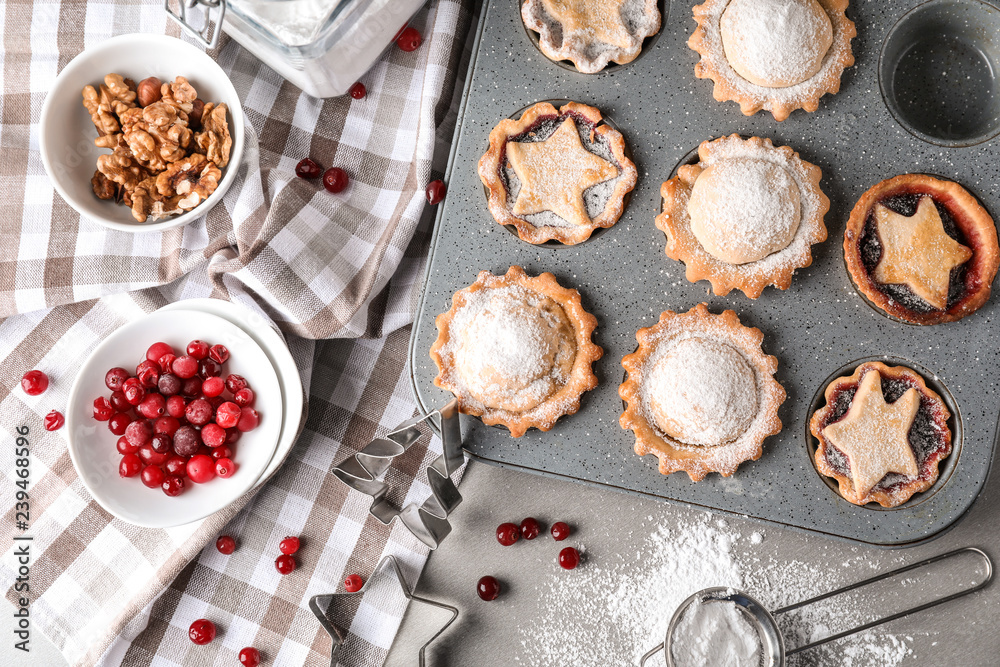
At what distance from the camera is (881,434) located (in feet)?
6.75

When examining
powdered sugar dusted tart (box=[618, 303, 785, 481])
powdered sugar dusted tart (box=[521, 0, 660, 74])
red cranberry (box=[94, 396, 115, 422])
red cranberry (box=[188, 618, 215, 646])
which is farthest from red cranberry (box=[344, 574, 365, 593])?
powdered sugar dusted tart (box=[521, 0, 660, 74])

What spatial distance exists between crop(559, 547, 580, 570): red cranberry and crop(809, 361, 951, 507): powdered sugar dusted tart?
0.84 m

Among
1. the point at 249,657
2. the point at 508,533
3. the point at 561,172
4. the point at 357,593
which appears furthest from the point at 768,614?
the point at 249,657

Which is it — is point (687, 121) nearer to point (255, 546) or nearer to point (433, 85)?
point (433, 85)

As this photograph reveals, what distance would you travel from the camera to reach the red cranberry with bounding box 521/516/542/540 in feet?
7.90

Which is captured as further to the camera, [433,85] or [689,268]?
[433,85]

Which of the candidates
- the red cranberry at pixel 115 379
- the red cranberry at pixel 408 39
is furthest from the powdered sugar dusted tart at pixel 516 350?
the red cranberry at pixel 115 379

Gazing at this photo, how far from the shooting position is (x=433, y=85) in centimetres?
234

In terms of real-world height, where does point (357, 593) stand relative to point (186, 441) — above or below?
below

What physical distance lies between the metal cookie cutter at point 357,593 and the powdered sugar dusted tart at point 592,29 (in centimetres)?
172

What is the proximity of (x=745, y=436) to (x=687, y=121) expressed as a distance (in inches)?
37.9

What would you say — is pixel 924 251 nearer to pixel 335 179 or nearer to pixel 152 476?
pixel 335 179

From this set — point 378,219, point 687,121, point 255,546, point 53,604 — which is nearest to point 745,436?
point 687,121

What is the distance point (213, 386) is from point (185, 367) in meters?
0.10
